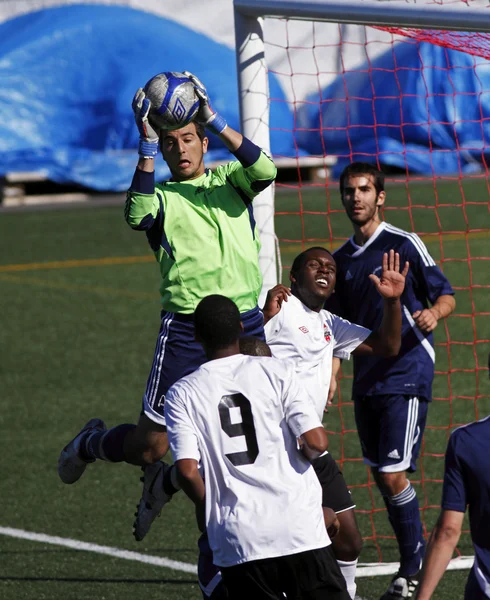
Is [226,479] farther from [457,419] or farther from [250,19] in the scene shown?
[457,419]

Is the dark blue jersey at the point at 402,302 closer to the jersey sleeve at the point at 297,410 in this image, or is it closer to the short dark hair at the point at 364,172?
the short dark hair at the point at 364,172

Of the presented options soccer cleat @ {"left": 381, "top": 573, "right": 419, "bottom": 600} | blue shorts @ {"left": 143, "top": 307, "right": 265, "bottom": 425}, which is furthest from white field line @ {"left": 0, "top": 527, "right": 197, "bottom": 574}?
blue shorts @ {"left": 143, "top": 307, "right": 265, "bottom": 425}

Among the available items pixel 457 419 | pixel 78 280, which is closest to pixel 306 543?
pixel 457 419

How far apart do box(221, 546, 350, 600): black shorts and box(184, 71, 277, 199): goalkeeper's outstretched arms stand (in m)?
1.95

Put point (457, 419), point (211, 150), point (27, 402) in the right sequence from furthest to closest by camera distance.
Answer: point (211, 150), point (27, 402), point (457, 419)

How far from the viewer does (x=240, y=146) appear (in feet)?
17.8

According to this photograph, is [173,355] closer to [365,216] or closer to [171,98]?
[171,98]

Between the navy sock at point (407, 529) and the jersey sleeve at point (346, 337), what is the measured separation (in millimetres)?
1094

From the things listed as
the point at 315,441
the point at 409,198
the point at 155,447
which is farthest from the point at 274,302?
the point at 409,198

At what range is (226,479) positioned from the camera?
4.34 meters

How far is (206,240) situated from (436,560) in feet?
7.35

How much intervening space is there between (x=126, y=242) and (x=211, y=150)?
960 cm

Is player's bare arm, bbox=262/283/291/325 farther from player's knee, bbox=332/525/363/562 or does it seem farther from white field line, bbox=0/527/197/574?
white field line, bbox=0/527/197/574

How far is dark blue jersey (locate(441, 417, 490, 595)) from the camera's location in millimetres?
3920
